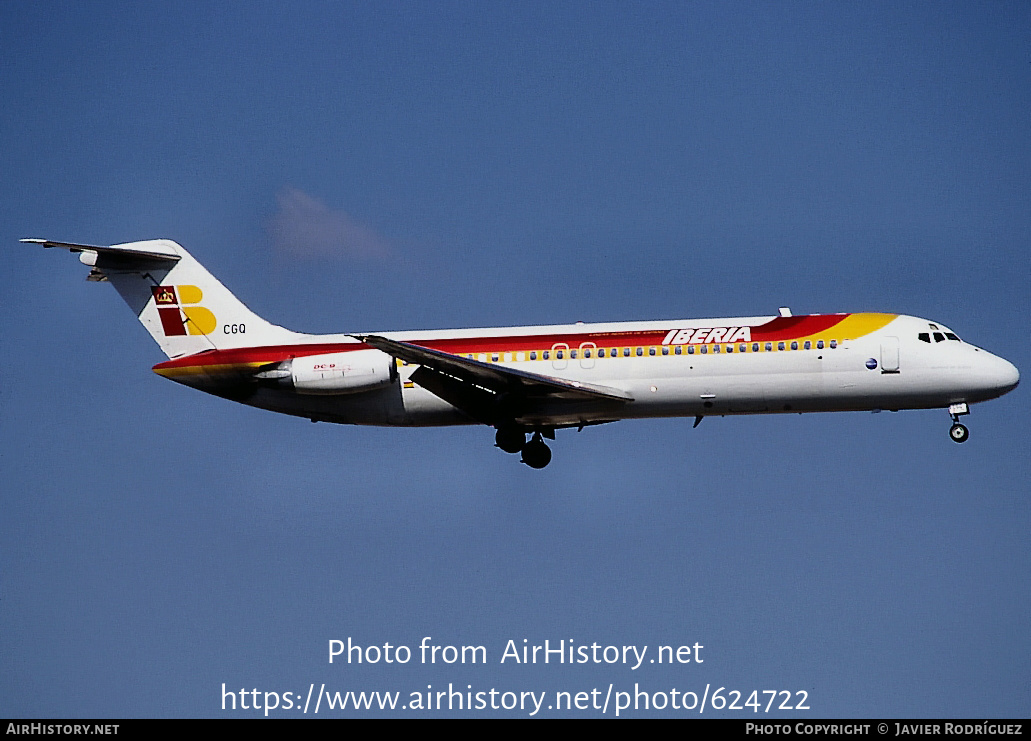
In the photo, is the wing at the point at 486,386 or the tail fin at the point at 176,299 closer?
the wing at the point at 486,386

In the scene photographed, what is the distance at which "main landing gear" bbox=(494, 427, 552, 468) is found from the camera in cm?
4078

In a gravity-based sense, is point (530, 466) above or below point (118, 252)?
below

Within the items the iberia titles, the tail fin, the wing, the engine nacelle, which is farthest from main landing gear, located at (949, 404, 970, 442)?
the tail fin

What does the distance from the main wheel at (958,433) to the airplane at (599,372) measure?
27mm

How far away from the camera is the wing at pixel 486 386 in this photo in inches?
1496

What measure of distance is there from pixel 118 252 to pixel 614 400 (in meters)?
15.8

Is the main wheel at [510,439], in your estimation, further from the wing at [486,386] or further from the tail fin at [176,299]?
the tail fin at [176,299]

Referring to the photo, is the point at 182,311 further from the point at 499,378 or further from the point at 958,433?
the point at 958,433

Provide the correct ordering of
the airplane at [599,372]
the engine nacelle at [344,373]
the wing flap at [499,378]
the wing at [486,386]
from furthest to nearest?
1. the engine nacelle at [344,373]
2. the airplane at [599,372]
3. the wing at [486,386]
4. the wing flap at [499,378]

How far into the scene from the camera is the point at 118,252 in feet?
142

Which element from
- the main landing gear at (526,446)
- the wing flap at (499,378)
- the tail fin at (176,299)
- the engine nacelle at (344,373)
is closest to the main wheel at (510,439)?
the main landing gear at (526,446)

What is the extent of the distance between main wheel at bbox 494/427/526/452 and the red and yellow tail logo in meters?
9.40
